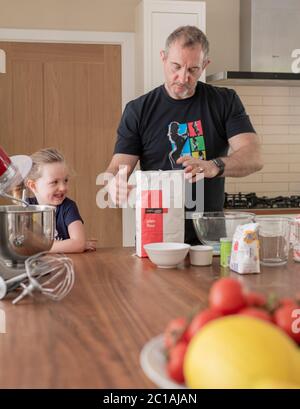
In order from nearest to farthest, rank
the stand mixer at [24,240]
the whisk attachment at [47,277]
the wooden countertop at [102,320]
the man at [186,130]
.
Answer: the wooden countertop at [102,320] < the whisk attachment at [47,277] < the stand mixer at [24,240] < the man at [186,130]

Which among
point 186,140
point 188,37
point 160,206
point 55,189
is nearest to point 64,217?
point 55,189

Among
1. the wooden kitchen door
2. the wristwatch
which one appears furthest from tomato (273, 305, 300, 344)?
the wooden kitchen door

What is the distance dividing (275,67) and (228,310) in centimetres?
358

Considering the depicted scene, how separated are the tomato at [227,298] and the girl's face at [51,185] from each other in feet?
5.40

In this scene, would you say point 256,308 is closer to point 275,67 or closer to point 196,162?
point 196,162

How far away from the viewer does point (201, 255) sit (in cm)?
176

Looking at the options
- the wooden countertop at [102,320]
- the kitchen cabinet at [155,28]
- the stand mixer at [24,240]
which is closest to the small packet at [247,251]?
the wooden countertop at [102,320]

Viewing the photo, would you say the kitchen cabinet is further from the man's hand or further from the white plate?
the white plate

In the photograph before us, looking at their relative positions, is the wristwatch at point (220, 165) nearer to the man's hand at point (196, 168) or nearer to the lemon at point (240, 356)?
the man's hand at point (196, 168)

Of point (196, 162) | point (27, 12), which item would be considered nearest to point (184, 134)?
point (196, 162)

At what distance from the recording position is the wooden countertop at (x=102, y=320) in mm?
855

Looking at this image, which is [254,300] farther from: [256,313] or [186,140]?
[186,140]

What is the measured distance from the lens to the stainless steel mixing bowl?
152 centimetres
